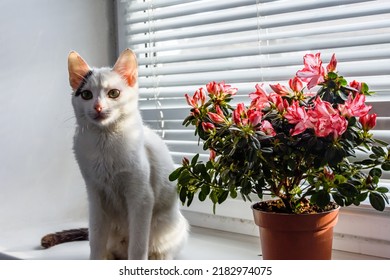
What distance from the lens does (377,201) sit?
95 cm

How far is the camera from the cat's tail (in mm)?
1343

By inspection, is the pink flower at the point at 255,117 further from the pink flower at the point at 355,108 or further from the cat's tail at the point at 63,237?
the cat's tail at the point at 63,237

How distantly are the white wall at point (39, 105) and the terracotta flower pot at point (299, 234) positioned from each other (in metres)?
0.73

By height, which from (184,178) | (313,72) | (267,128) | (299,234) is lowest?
(299,234)

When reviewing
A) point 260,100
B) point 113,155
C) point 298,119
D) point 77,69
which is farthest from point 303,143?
point 77,69

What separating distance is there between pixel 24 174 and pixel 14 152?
73 mm

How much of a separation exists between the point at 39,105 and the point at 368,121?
980mm

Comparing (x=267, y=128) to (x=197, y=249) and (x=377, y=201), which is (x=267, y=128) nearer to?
(x=377, y=201)

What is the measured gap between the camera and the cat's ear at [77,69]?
1.08 meters

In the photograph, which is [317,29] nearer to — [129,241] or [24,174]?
[129,241]

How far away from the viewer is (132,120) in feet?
3.63

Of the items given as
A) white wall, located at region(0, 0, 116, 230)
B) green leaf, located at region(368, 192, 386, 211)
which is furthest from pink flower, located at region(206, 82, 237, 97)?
white wall, located at region(0, 0, 116, 230)

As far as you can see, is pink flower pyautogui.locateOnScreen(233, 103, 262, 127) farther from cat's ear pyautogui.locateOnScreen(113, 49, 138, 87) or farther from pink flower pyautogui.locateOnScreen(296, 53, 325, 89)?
cat's ear pyautogui.locateOnScreen(113, 49, 138, 87)
